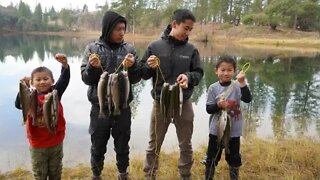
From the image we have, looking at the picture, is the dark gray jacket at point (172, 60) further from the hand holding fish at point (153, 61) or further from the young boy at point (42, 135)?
the young boy at point (42, 135)

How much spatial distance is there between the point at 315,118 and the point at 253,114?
200 cm

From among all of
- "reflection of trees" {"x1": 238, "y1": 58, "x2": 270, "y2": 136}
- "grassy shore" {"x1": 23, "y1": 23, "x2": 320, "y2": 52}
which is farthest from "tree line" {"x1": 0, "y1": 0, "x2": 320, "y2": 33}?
"reflection of trees" {"x1": 238, "y1": 58, "x2": 270, "y2": 136}

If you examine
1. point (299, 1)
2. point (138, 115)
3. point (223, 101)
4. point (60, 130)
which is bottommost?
point (138, 115)

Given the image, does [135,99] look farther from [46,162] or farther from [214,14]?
[214,14]

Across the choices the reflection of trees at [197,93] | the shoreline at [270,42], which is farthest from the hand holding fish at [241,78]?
the shoreline at [270,42]

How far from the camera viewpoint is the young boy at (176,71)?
14.8 feet

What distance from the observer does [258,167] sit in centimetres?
569

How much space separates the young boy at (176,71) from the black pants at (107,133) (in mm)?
408

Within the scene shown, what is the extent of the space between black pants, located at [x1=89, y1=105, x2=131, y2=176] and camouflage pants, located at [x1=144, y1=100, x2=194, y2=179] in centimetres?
39

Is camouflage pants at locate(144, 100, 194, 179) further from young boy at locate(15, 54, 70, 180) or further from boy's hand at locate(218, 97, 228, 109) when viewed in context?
young boy at locate(15, 54, 70, 180)

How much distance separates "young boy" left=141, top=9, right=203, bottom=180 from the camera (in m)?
4.52

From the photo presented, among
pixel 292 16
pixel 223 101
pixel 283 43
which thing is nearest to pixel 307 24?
pixel 292 16

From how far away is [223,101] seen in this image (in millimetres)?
4297

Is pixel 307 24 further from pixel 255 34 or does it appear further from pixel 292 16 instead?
pixel 255 34
